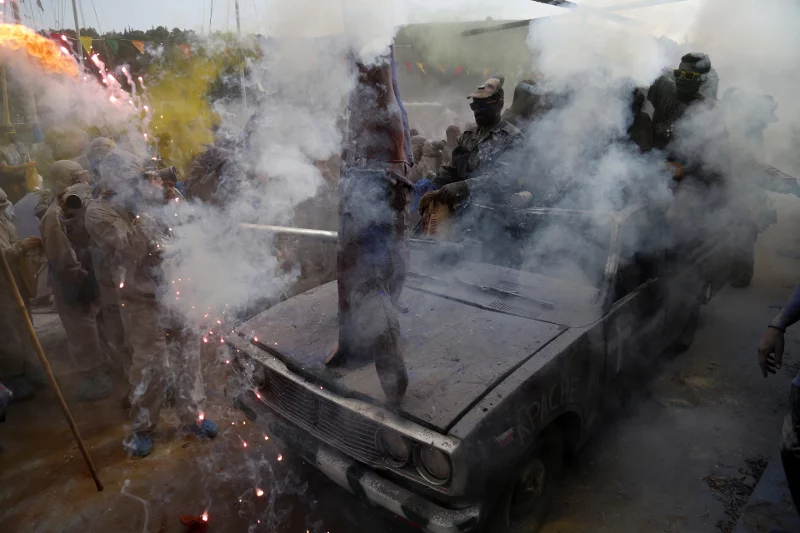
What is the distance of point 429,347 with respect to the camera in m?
3.18

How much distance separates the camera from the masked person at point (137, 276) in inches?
160

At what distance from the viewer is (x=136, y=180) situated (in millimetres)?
4234

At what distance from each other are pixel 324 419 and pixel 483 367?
1.05m

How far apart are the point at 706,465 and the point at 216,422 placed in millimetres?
4129

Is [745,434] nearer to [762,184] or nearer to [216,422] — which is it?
[762,184]

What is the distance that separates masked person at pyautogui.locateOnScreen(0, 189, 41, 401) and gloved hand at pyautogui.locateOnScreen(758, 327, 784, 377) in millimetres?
6636

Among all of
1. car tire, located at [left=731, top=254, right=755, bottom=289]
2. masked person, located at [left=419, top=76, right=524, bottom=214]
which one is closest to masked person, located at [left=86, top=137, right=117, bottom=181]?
masked person, located at [left=419, top=76, right=524, bottom=214]

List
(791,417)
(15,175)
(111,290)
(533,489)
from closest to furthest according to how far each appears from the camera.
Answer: (791,417), (533,489), (111,290), (15,175)

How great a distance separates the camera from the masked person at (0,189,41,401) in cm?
503

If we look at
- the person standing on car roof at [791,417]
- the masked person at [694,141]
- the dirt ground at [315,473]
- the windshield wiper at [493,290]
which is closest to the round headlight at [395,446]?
the dirt ground at [315,473]

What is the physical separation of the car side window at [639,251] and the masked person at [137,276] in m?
3.75

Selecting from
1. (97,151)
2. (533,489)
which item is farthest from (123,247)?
(533,489)

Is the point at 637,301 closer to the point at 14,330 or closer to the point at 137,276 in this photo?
the point at 137,276

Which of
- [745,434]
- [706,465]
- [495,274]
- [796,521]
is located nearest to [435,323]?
[495,274]
